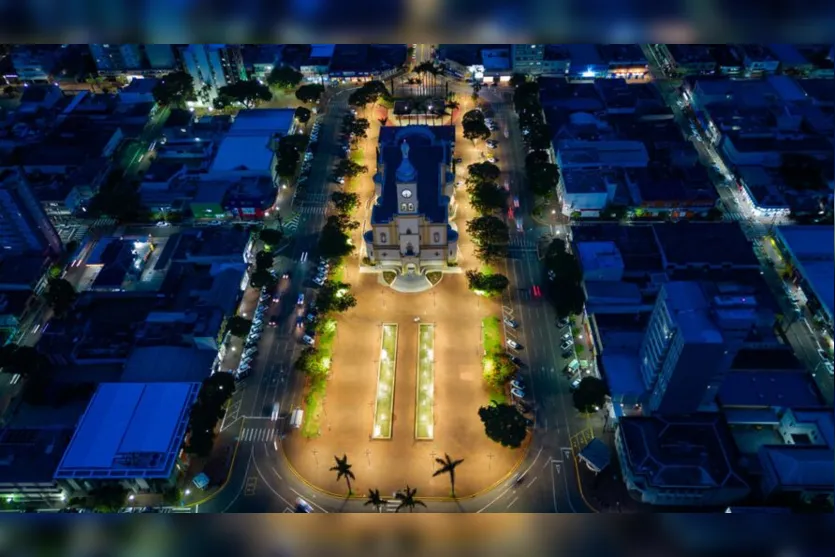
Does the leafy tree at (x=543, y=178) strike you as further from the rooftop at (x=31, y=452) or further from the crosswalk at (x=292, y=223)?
the rooftop at (x=31, y=452)

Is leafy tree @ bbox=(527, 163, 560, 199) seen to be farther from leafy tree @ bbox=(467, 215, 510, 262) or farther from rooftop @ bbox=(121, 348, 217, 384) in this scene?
rooftop @ bbox=(121, 348, 217, 384)

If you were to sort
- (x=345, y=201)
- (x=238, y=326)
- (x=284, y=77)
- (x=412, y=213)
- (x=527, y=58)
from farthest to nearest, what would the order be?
(x=527, y=58) < (x=284, y=77) < (x=345, y=201) < (x=412, y=213) < (x=238, y=326)

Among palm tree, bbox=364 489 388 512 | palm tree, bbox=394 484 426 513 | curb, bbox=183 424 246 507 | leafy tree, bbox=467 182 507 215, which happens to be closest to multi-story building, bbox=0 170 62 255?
curb, bbox=183 424 246 507

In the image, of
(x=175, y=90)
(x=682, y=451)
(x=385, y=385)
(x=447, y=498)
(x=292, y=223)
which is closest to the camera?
(x=682, y=451)

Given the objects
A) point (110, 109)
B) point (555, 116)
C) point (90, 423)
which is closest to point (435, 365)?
point (90, 423)

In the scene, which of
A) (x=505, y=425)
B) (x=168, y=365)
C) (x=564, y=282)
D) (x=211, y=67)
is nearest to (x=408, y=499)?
(x=505, y=425)

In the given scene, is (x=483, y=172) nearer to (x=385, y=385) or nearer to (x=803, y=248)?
(x=385, y=385)

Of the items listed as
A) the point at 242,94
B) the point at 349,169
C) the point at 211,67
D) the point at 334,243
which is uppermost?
the point at 211,67
